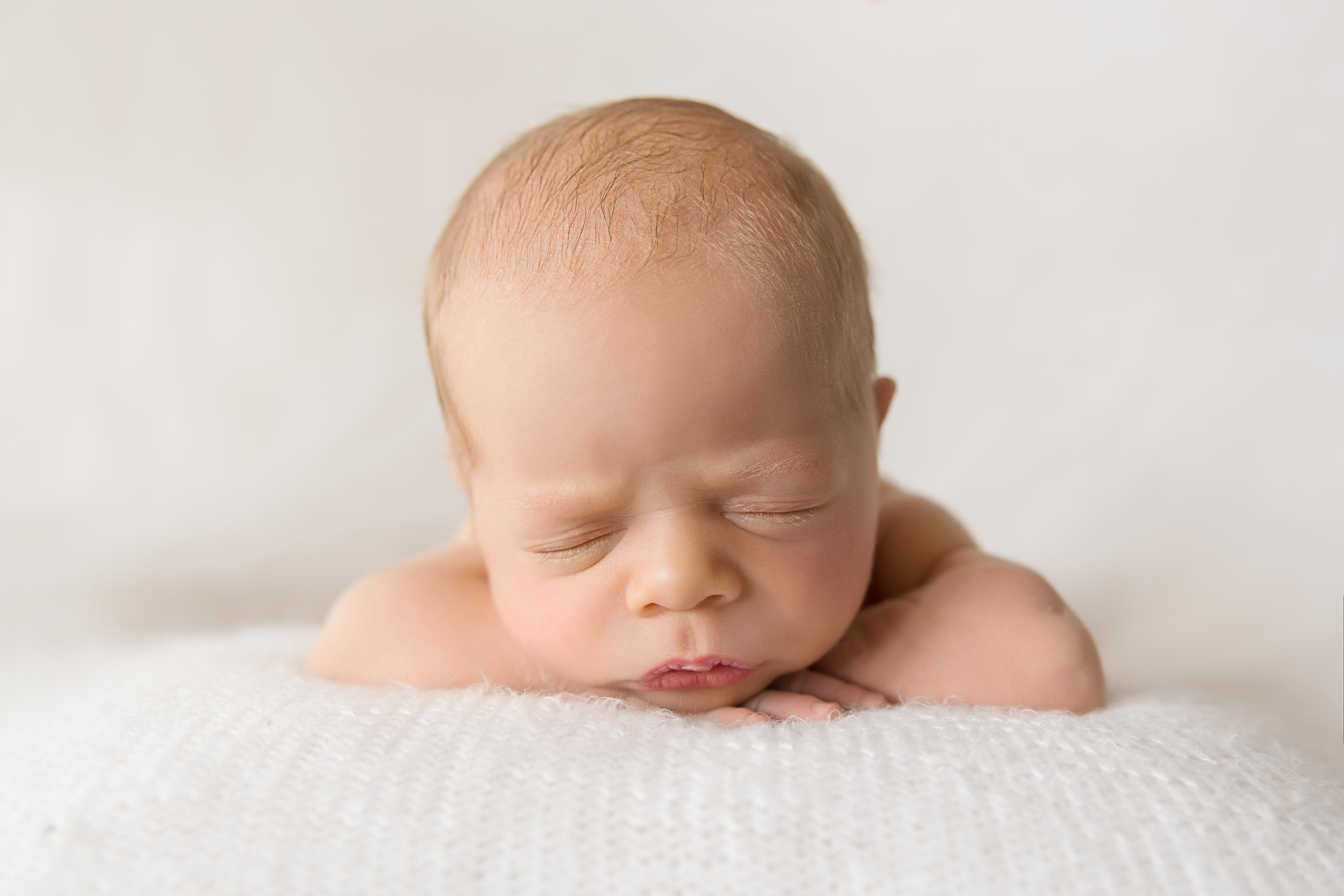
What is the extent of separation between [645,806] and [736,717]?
244 millimetres

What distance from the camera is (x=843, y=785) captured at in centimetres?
85

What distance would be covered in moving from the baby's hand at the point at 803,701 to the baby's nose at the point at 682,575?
0.13 meters

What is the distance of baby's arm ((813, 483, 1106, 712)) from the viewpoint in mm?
1101

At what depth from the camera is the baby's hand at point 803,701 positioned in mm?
1048

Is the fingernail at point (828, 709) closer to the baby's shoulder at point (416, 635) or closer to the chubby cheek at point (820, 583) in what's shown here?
the chubby cheek at point (820, 583)

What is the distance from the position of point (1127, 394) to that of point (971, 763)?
1464mm

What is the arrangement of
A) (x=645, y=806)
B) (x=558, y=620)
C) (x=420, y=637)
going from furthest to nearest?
(x=420, y=637) < (x=558, y=620) < (x=645, y=806)

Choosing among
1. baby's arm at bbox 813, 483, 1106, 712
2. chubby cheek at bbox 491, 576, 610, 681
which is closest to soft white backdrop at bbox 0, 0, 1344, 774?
baby's arm at bbox 813, 483, 1106, 712

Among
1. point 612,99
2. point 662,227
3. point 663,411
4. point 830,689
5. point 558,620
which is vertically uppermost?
point 612,99

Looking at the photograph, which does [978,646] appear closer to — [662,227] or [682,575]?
[682,575]

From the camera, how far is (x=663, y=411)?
97cm

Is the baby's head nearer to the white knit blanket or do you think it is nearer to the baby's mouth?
the baby's mouth

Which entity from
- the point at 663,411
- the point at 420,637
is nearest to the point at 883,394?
the point at 663,411

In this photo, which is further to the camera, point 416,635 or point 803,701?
point 416,635
